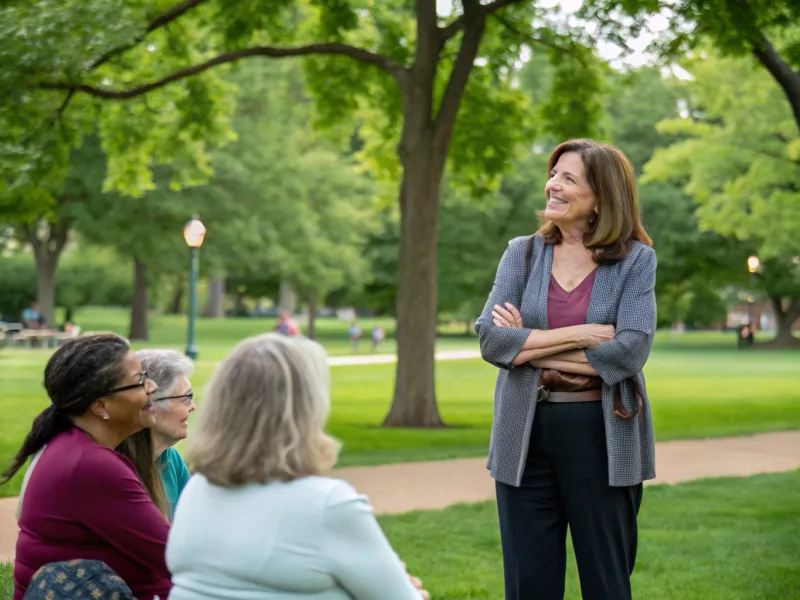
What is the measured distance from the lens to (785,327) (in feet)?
181

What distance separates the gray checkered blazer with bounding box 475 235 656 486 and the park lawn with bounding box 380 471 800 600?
2737 millimetres

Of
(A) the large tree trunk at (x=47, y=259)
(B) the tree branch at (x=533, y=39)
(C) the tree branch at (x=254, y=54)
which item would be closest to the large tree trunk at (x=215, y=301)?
(A) the large tree trunk at (x=47, y=259)

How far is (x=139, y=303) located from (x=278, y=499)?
140 feet

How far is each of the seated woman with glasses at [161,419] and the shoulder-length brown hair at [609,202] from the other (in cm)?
146

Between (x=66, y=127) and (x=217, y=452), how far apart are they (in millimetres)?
12675

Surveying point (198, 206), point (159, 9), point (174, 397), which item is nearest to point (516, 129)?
point (159, 9)

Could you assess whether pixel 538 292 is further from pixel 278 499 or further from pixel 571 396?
pixel 278 499

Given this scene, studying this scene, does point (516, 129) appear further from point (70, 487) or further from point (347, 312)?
point (347, 312)

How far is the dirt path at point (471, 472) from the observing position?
9398 mm

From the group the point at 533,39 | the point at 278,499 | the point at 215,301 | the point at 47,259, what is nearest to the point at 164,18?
the point at 533,39

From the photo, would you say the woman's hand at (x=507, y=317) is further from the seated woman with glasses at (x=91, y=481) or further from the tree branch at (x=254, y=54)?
the tree branch at (x=254, y=54)

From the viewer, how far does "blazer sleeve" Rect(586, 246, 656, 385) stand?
372 centimetres

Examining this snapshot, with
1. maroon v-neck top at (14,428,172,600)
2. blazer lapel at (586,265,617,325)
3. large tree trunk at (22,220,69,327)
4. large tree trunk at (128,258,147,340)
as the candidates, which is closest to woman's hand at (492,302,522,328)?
blazer lapel at (586,265,617,325)

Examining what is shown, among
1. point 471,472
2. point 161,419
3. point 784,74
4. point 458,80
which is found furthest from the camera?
point 784,74
